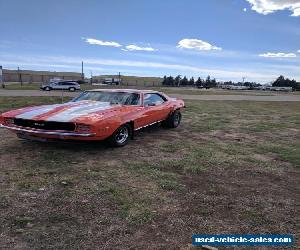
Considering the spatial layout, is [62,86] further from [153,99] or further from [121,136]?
[121,136]

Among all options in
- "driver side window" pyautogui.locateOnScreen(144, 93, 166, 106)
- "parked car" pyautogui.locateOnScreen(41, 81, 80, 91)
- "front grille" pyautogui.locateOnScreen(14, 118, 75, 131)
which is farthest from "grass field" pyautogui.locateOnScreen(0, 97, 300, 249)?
"parked car" pyautogui.locateOnScreen(41, 81, 80, 91)

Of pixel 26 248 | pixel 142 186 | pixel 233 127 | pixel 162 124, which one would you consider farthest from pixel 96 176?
pixel 233 127

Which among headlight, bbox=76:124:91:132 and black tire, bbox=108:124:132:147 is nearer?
headlight, bbox=76:124:91:132

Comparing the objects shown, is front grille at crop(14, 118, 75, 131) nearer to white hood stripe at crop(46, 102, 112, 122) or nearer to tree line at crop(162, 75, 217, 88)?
white hood stripe at crop(46, 102, 112, 122)

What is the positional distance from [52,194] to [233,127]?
7.50 m

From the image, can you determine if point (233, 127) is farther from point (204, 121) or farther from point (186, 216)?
point (186, 216)

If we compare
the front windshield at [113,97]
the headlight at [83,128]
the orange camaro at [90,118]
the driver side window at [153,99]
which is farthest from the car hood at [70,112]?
the driver side window at [153,99]

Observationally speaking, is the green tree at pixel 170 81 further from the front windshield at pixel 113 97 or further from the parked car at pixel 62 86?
the front windshield at pixel 113 97

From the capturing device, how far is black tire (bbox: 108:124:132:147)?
7.03m

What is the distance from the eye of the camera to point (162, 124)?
33.1 feet

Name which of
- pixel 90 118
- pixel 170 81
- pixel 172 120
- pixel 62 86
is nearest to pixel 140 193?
pixel 90 118

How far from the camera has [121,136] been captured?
7.39m

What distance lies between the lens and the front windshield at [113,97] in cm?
802

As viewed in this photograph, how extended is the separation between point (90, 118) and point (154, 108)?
262 centimetres
